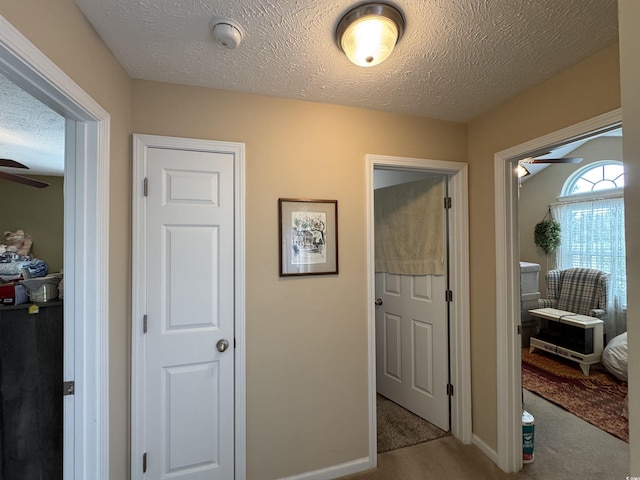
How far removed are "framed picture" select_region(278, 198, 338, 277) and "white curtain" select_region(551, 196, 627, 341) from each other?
4238mm

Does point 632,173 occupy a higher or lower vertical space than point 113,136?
lower

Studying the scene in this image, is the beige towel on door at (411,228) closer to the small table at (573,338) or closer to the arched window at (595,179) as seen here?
the small table at (573,338)

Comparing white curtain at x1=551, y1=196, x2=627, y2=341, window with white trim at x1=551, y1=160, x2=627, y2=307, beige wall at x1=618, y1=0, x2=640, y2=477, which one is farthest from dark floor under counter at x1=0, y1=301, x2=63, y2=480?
window with white trim at x1=551, y1=160, x2=627, y2=307

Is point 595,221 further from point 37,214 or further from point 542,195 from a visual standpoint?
point 37,214

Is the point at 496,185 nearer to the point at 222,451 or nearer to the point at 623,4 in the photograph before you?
the point at 623,4

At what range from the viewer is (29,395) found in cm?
148

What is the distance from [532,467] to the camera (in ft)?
6.53

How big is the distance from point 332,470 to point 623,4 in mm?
2352

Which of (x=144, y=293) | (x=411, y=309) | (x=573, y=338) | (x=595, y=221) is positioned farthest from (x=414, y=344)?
(x=595, y=221)

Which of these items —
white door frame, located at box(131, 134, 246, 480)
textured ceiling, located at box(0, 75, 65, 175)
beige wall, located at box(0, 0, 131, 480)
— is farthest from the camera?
textured ceiling, located at box(0, 75, 65, 175)

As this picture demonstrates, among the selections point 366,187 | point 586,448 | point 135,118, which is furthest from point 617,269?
point 135,118

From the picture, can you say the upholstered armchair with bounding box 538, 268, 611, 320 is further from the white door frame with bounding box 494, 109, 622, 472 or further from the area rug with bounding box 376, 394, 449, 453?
the area rug with bounding box 376, 394, 449, 453

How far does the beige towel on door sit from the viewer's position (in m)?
2.40

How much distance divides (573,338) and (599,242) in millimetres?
1767
